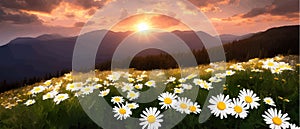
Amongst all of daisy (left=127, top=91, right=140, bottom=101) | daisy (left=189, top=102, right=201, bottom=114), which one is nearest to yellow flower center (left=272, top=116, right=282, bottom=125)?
daisy (left=189, top=102, right=201, bottom=114)

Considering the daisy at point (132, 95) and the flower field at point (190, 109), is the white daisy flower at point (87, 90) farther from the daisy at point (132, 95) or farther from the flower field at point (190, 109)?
the daisy at point (132, 95)

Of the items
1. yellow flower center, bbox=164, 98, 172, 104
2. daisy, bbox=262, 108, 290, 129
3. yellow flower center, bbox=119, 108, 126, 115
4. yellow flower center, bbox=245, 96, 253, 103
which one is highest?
yellow flower center, bbox=245, 96, 253, 103

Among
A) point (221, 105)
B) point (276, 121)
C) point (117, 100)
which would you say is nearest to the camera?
point (276, 121)

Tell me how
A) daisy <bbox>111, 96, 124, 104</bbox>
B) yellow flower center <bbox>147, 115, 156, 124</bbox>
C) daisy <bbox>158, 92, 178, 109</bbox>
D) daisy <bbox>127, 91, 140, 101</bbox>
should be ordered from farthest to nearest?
daisy <bbox>127, 91, 140, 101</bbox> → daisy <bbox>111, 96, 124, 104</bbox> → daisy <bbox>158, 92, 178, 109</bbox> → yellow flower center <bbox>147, 115, 156, 124</bbox>

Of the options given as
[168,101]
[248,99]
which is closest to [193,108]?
[168,101]

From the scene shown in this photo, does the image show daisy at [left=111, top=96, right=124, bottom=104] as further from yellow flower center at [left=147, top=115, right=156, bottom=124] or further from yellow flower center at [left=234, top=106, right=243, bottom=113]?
yellow flower center at [left=234, top=106, right=243, bottom=113]

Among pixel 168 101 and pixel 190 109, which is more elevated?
pixel 168 101

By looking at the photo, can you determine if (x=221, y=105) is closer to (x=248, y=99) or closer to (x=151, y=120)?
(x=248, y=99)

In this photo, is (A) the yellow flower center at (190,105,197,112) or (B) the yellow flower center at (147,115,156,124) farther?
(A) the yellow flower center at (190,105,197,112)

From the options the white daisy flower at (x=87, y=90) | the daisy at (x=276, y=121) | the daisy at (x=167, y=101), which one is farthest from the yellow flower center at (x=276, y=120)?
the white daisy flower at (x=87, y=90)

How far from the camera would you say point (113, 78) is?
20.4ft

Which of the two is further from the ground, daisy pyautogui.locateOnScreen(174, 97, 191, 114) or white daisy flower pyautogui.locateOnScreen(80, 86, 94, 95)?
white daisy flower pyautogui.locateOnScreen(80, 86, 94, 95)

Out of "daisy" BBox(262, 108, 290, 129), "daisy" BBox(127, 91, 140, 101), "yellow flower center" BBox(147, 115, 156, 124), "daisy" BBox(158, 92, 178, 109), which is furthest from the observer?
"daisy" BBox(127, 91, 140, 101)

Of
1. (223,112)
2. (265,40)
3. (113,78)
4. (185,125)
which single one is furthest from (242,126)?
(265,40)
